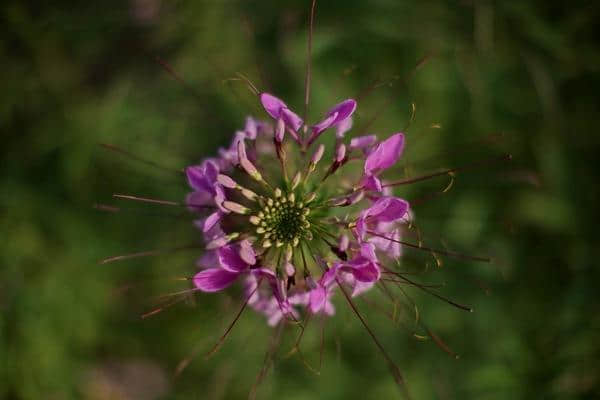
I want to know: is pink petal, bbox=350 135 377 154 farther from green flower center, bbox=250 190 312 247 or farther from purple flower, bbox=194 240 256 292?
purple flower, bbox=194 240 256 292

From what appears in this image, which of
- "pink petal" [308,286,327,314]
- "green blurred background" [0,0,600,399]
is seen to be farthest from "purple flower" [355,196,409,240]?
"green blurred background" [0,0,600,399]

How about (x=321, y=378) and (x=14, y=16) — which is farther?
(x=14, y=16)

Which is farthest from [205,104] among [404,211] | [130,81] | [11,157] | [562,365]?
[562,365]

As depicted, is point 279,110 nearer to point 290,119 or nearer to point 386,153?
point 290,119

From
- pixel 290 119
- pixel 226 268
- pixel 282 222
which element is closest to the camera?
pixel 226 268

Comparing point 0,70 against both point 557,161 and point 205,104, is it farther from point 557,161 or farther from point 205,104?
point 557,161

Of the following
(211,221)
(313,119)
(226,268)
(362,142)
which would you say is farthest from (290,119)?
(313,119)

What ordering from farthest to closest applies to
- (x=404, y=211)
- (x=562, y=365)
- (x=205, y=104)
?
(x=205, y=104) < (x=562, y=365) < (x=404, y=211)
